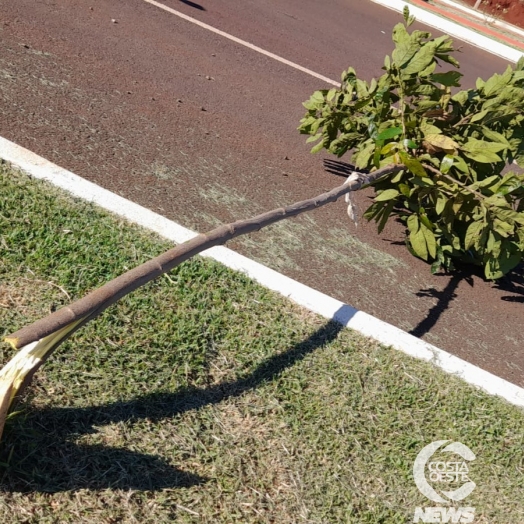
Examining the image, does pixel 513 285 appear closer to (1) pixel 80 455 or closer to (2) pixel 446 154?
(2) pixel 446 154

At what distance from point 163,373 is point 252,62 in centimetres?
545

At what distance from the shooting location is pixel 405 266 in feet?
15.9

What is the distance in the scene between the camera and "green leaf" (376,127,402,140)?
469cm

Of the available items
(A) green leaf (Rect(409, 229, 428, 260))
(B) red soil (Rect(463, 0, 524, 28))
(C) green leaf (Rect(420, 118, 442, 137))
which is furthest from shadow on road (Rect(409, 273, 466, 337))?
(B) red soil (Rect(463, 0, 524, 28))

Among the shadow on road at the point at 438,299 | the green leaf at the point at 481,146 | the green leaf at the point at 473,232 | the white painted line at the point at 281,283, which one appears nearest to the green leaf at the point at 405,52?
the green leaf at the point at 481,146

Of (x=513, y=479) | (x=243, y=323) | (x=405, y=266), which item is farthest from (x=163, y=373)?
(x=405, y=266)

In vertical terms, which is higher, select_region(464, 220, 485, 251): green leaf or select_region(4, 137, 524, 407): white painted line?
select_region(464, 220, 485, 251): green leaf

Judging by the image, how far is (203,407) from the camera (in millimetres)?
2971

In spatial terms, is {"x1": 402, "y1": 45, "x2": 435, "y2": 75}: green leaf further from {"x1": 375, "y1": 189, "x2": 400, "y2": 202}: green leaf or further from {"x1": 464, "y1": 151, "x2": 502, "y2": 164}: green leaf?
{"x1": 375, "y1": 189, "x2": 400, "y2": 202}: green leaf

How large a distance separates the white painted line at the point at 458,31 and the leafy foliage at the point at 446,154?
10.3 meters

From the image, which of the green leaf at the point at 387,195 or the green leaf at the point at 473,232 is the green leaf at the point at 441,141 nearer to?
the green leaf at the point at 387,195

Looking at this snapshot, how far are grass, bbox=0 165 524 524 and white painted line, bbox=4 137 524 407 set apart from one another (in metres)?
0.09

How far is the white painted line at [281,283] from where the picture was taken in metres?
Result: 3.75

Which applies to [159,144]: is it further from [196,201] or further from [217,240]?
[217,240]
